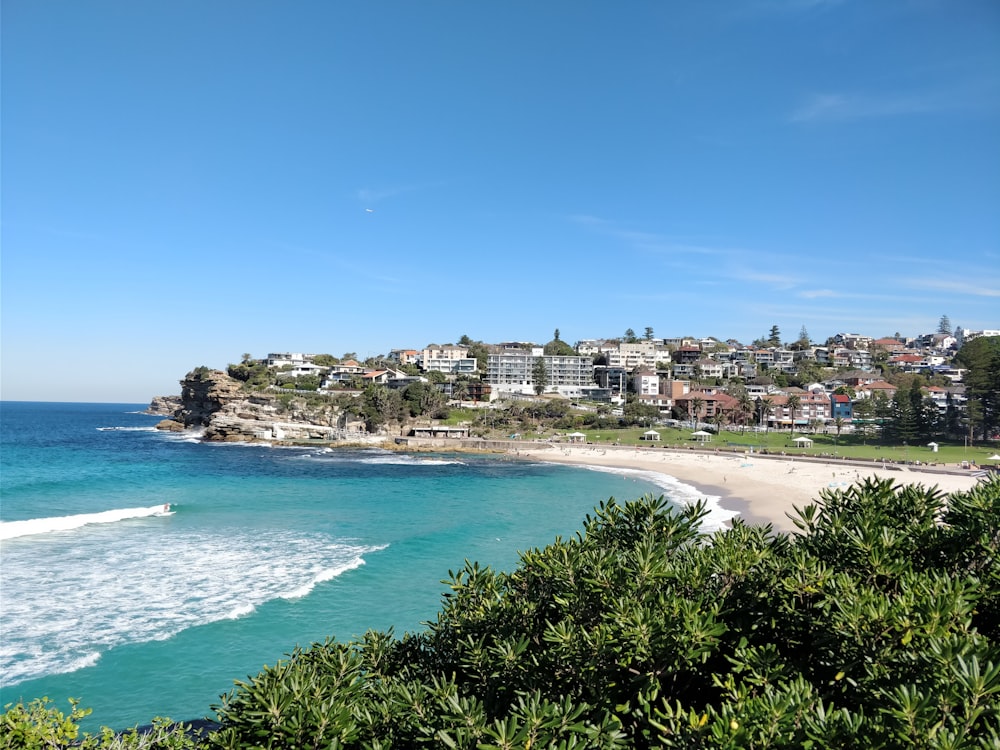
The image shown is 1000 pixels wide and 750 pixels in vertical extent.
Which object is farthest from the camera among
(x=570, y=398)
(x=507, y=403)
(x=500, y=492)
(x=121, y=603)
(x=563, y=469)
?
(x=570, y=398)

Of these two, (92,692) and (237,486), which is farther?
(237,486)

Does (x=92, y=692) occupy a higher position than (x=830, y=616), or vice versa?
(x=830, y=616)

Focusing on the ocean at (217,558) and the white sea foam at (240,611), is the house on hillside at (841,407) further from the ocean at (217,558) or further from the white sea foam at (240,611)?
the white sea foam at (240,611)

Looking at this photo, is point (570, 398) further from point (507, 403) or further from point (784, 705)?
point (784, 705)

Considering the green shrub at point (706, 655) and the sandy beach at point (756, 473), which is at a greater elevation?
the green shrub at point (706, 655)

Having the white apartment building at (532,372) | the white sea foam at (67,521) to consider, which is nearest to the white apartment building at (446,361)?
the white apartment building at (532,372)

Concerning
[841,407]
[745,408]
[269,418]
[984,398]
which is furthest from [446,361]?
[984,398]

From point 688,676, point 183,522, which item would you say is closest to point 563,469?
point 183,522

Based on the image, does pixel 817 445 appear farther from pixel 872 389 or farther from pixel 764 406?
pixel 872 389
